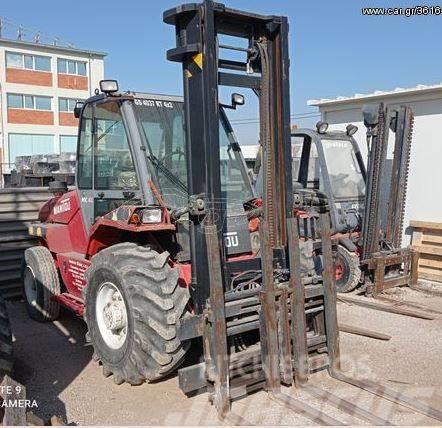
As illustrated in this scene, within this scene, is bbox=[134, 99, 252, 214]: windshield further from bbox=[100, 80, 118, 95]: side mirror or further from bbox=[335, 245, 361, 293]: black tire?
bbox=[335, 245, 361, 293]: black tire

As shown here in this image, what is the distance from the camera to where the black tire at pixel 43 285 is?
6688mm

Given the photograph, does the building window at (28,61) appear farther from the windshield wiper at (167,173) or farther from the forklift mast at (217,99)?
the forklift mast at (217,99)

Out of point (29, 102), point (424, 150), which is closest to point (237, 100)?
point (424, 150)

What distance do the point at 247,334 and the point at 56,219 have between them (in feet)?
10.6

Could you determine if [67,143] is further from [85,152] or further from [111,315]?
[111,315]

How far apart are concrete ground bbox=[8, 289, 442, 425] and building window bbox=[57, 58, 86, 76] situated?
3499cm

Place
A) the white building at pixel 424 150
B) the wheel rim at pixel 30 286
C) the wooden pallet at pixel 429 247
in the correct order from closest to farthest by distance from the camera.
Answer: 1. the wheel rim at pixel 30 286
2. the wooden pallet at pixel 429 247
3. the white building at pixel 424 150

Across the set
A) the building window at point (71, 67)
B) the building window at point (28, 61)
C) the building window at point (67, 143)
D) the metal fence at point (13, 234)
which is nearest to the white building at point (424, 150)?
the metal fence at point (13, 234)

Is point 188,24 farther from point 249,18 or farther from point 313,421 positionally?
point 313,421

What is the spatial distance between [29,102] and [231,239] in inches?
1395

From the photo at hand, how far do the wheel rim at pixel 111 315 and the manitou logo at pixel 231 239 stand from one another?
1.04 meters

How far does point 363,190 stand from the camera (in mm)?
9555

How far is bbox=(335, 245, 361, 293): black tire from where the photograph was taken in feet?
28.0

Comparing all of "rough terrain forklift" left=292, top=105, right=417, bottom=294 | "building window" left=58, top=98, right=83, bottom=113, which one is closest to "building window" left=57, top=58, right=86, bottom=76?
"building window" left=58, top=98, right=83, bottom=113
